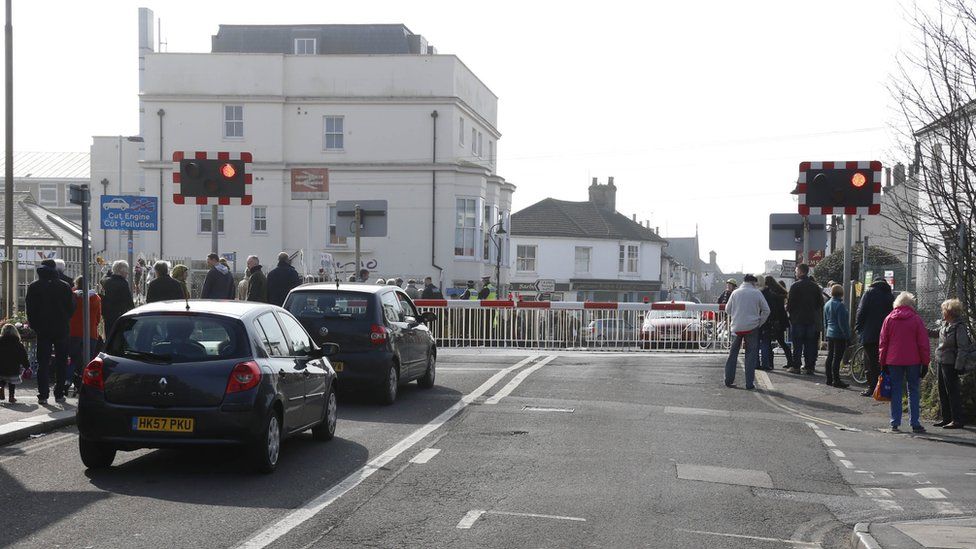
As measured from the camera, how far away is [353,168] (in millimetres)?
51531

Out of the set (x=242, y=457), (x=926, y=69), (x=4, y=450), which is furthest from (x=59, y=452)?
(x=926, y=69)

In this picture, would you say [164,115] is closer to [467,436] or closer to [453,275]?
[453,275]

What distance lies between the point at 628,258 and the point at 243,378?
241ft

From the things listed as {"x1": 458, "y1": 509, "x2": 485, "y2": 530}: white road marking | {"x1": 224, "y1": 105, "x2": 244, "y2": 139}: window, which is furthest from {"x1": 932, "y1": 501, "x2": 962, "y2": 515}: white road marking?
{"x1": 224, "y1": 105, "x2": 244, "y2": 139}: window

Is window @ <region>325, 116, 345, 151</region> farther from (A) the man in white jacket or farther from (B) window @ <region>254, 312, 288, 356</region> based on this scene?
(B) window @ <region>254, 312, 288, 356</region>

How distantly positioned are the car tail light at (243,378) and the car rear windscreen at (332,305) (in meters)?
5.44

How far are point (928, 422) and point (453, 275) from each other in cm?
3697

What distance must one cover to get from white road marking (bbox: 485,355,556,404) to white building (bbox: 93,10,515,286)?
91.7 feet

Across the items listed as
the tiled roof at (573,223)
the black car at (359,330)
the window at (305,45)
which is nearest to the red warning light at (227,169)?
the black car at (359,330)

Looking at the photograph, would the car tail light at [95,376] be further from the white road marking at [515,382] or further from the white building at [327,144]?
the white building at [327,144]

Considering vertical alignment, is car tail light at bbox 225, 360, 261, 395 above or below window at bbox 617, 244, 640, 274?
below

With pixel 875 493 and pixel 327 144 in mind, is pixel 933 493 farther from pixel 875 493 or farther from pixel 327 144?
pixel 327 144

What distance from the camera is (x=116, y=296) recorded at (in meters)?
16.1

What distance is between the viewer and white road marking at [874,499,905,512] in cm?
934
